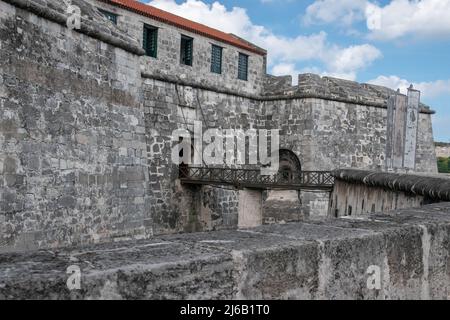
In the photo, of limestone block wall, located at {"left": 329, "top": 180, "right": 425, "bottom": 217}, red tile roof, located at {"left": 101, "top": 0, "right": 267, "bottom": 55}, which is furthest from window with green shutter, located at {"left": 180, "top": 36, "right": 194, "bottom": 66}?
limestone block wall, located at {"left": 329, "top": 180, "right": 425, "bottom": 217}

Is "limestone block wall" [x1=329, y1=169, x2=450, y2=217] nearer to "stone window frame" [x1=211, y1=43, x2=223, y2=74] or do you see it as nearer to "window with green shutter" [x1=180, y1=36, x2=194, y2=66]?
"window with green shutter" [x1=180, y1=36, x2=194, y2=66]

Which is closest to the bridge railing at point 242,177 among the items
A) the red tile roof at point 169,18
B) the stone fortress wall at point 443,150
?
the red tile roof at point 169,18

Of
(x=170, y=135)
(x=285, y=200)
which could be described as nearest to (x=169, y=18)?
(x=170, y=135)

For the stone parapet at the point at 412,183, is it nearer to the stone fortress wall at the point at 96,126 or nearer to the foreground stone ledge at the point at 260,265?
the foreground stone ledge at the point at 260,265

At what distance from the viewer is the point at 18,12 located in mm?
7121

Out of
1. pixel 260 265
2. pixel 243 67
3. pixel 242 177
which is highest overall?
pixel 243 67

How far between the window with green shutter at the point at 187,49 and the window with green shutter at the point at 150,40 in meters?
1.28

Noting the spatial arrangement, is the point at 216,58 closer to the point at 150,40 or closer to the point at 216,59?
the point at 216,59

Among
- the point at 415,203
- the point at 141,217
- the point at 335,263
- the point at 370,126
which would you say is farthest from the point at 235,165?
the point at 335,263

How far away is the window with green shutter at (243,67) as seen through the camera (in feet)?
62.1

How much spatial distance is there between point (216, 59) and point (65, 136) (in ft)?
35.3

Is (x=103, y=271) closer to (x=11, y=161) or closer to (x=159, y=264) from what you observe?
(x=159, y=264)

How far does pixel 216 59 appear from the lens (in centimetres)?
1798
